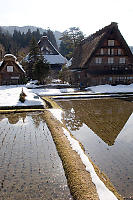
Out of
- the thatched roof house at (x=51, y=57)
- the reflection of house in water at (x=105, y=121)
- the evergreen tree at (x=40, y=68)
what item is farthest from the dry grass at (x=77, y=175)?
the thatched roof house at (x=51, y=57)

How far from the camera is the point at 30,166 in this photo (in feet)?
23.0

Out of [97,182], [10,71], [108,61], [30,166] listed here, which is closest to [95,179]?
[97,182]

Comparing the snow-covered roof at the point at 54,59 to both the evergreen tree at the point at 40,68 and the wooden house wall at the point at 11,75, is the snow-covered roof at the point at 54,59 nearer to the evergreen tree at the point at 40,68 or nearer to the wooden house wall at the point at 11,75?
the wooden house wall at the point at 11,75

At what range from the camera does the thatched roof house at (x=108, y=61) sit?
34688 mm

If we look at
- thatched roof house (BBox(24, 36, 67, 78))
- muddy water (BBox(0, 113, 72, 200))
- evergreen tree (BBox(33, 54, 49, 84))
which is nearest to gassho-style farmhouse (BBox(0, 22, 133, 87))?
evergreen tree (BBox(33, 54, 49, 84))

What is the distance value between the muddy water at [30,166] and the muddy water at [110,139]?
1759 millimetres

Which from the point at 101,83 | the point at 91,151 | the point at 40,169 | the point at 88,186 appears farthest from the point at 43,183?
the point at 101,83

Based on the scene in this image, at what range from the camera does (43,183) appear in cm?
589

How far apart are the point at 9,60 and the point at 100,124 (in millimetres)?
29633

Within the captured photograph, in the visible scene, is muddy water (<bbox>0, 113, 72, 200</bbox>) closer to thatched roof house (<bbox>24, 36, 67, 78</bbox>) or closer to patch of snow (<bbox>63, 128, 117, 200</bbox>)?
patch of snow (<bbox>63, 128, 117, 200</bbox>)

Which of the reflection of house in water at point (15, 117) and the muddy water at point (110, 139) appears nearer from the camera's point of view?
the muddy water at point (110, 139)

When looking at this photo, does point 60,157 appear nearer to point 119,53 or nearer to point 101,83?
point 101,83

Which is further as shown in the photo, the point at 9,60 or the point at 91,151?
the point at 9,60

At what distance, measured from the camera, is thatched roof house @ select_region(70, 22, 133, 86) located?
3469cm
